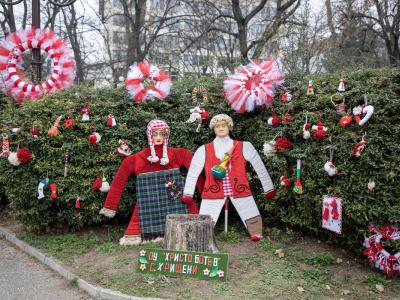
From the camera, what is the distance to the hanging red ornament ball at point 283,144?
19.2 feet

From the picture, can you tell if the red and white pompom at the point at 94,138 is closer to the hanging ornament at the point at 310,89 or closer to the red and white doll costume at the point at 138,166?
the red and white doll costume at the point at 138,166

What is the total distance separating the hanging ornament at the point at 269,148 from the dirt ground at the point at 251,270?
1131 mm

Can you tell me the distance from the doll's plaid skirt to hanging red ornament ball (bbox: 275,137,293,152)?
5.20 ft

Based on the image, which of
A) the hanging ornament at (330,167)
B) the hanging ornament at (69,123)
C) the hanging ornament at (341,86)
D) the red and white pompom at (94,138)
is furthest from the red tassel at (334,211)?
the hanging ornament at (69,123)

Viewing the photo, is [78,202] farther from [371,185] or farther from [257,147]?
[371,185]

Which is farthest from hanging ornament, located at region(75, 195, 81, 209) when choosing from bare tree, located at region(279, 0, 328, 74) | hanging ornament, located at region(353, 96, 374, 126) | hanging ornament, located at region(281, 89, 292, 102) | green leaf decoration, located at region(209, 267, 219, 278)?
bare tree, located at region(279, 0, 328, 74)

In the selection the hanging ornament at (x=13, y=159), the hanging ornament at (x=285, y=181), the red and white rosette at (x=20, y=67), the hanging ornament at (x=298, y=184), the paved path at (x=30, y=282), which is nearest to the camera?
the paved path at (x=30, y=282)

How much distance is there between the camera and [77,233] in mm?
6766

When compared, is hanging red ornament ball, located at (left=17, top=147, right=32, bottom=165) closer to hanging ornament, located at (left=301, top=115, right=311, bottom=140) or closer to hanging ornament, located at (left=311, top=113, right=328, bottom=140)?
hanging ornament, located at (left=301, top=115, right=311, bottom=140)

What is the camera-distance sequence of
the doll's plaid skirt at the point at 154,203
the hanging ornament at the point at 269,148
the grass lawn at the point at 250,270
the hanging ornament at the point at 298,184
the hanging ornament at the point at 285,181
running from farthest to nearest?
1. the doll's plaid skirt at the point at 154,203
2. the hanging ornament at the point at 269,148
3. the hanging ornament at the point at 285,181
4. the hanging ornament at the point at 298,184
5. the grass lawn at the point at 250,270

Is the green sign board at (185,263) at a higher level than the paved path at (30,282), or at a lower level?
higher

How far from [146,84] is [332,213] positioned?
3.41 m

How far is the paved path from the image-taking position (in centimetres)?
479

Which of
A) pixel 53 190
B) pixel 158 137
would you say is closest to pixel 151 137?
pixel 158 137
